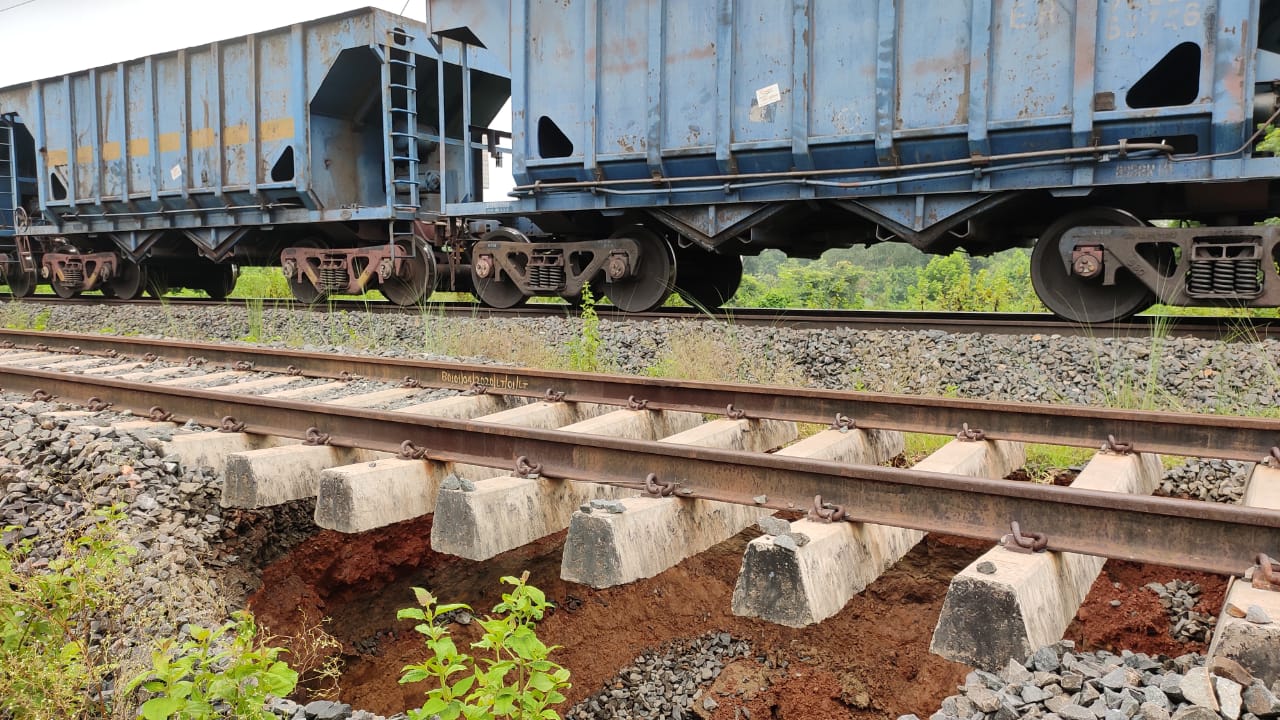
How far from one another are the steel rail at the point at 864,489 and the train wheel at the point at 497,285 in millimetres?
5804

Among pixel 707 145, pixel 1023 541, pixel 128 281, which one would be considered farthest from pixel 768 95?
pixel 128 281

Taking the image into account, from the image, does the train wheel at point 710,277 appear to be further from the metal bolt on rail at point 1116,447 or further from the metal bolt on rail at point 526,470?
the metal bolt on rail at point 526,470

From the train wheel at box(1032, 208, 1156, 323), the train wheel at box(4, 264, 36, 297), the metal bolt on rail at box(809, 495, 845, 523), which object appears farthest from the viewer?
the train wheel at box(4, 264, 36, 297)

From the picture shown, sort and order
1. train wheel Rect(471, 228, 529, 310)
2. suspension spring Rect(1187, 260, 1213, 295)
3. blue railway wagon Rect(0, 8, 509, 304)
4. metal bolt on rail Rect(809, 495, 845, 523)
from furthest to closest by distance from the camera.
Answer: blue railway wagon Rect(0, 8, 509, 304), train wheel Rect(471, 228, 529, 310), suspension spring Rect(1187, 260, 1213, 295), metal bolt on rail Rect(809, 495, 845, 523)

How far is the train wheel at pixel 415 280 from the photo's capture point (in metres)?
11.0

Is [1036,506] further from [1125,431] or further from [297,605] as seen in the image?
[297,605]

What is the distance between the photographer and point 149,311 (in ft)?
36.3

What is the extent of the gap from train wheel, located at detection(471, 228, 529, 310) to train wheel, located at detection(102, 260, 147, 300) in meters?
7.76

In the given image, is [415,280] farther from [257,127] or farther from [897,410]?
[897,410]

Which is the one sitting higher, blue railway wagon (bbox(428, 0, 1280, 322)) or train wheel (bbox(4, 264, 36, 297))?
blue railway wagon (bbox(428, 0, 1280, 322))

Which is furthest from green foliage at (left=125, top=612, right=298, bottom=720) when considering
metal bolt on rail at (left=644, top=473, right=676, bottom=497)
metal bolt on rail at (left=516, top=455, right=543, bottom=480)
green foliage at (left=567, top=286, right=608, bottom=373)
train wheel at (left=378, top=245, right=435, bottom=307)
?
train wheel at (left=378, top=245, right=435, bottom=307)

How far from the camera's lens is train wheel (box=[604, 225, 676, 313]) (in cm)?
895

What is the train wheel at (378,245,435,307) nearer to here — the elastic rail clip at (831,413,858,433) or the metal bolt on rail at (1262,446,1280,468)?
the elastic rail clip at (831,413,858,433)

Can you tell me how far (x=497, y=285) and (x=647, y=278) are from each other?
80.3 inches
